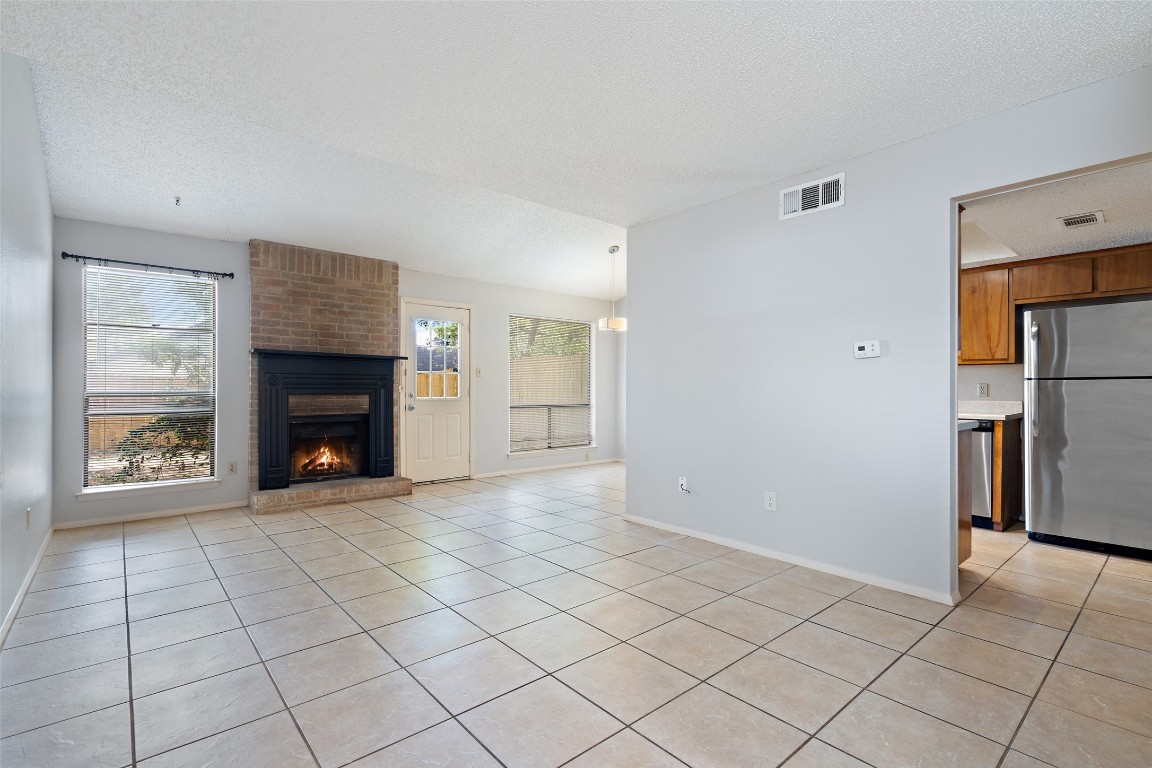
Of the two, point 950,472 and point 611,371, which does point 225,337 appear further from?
point 950,472

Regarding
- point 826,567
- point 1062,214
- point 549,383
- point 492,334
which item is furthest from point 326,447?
point 1062,214

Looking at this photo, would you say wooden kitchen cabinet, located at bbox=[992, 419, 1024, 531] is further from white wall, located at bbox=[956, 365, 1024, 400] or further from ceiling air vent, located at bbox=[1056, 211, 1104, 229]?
ceiling air vent, located at bbox=[1056, 211, 1104, 229]

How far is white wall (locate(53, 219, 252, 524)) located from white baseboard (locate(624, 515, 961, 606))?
3.86 metres

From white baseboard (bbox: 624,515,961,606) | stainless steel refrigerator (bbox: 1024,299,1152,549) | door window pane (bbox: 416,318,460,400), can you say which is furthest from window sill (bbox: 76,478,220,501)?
stainless steel refrigerator (bbox: 1024,299,1152,549)

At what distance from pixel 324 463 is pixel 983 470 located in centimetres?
601

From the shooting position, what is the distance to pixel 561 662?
221 cm

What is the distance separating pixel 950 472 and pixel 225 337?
18.5ft

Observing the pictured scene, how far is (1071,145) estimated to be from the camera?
2.48 meters

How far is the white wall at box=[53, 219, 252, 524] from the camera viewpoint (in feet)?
14.1

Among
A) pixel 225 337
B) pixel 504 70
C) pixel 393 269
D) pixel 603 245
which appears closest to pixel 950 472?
pixel 504 70

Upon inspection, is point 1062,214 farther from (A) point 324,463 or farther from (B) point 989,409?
(A) point 324,463

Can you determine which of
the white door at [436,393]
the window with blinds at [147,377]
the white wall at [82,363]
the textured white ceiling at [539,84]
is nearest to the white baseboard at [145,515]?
the white wall at [82,363]

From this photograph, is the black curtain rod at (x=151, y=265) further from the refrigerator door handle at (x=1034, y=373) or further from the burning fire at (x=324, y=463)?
the refrigerator door handle at (x=1034, y=373)

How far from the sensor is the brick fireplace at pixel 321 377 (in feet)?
16.7
